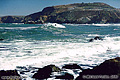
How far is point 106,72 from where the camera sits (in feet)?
25.1

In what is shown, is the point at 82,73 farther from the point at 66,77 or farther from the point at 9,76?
the point at 9,76

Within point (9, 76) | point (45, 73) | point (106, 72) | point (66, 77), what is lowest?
point (66, 77)

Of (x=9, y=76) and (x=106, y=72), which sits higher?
(x=9, y=76)

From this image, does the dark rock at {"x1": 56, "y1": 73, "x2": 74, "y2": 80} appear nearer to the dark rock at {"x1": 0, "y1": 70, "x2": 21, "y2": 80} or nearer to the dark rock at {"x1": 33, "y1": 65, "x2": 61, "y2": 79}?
the dark rock at {"x1": 33, "y1": 65, "x2": 61, "y2": 79}

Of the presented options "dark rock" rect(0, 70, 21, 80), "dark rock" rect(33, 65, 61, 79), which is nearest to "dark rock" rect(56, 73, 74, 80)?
"dark rock" rect(33, 65, 61, 79)

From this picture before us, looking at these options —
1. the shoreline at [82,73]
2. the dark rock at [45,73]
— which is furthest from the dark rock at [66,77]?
the dark rock at [45,73]

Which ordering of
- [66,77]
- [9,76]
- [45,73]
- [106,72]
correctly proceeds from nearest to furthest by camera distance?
[106,72] < [9,76] < [66,77] < [45,73]

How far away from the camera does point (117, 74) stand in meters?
7.36

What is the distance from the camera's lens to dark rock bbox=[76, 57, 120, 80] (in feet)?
24.2

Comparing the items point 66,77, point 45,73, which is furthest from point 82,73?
point 45,73

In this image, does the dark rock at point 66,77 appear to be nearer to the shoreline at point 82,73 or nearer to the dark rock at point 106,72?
the shoreline at point 82,73

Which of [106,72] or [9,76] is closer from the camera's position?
[106,72]

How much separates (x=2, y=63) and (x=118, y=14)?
185952 mm

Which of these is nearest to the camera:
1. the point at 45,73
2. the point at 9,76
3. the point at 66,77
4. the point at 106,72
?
the point at 106,72
